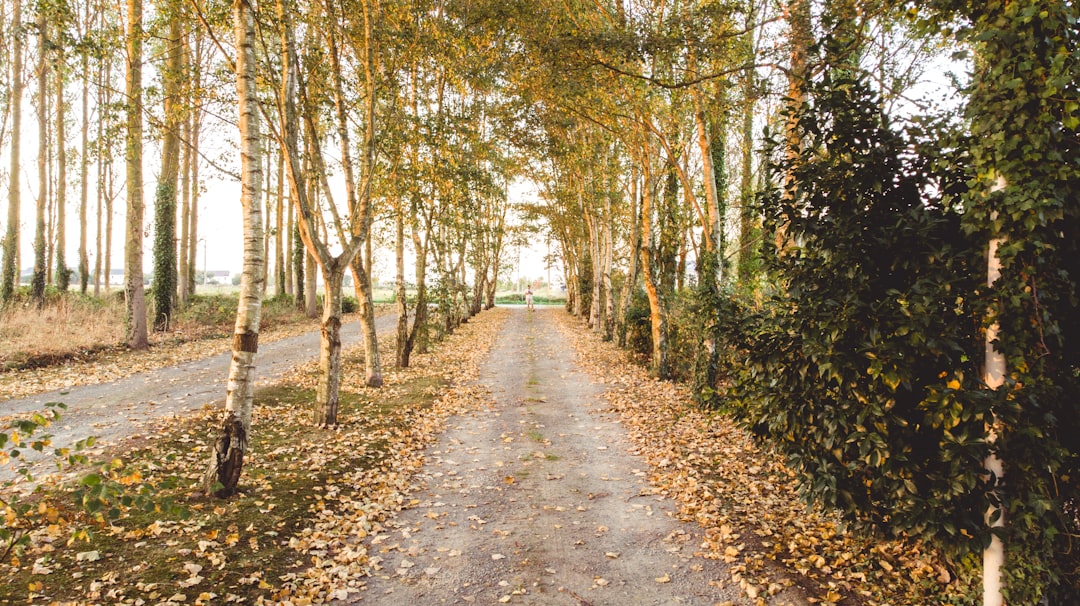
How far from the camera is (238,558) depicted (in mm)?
5004

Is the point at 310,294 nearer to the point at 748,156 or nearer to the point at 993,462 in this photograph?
the point at 748,156

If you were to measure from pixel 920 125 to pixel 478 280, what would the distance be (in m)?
36.4

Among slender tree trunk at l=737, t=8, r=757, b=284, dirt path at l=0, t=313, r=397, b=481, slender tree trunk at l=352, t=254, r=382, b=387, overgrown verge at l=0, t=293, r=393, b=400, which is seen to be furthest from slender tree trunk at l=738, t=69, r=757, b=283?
overgrown verge at l=0, t=293, r=393, b=400

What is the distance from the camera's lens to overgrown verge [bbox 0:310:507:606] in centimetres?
443

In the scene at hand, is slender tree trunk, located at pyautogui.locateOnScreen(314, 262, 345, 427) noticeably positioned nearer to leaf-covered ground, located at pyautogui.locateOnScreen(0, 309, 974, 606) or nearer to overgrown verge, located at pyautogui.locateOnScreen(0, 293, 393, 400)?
leaf-covered ground, located at pyautogui.locateOnScreen(0, 309, 974, 606)

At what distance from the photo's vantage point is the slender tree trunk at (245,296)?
6285 millimetres

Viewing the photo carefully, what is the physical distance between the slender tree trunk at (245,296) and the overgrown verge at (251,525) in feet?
1.39

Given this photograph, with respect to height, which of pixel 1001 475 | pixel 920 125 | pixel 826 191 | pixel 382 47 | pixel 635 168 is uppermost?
pixel 382 47

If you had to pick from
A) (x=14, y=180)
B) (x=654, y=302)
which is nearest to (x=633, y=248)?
(x=654, y=302)

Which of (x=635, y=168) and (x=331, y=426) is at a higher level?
(x=635, y=168)

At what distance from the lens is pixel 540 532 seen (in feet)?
19.4

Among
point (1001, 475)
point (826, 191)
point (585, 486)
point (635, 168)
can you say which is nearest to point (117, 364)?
point (585, 486)

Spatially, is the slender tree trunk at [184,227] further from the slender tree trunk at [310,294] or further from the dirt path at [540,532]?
the dirt path at [540,532]

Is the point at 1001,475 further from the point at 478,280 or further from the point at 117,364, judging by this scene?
the point at 478,280
